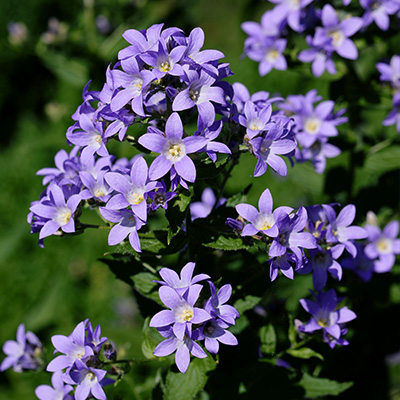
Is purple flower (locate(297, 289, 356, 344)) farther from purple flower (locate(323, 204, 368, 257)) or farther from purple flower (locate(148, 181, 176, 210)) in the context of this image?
purple flower (locate(148, 181, 176, 210))

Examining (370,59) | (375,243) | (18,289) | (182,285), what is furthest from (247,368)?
(18,289)

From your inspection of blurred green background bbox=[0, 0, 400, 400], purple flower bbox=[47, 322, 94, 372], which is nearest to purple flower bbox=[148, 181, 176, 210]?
purple flower bbox=[47, 322, 94, 372]

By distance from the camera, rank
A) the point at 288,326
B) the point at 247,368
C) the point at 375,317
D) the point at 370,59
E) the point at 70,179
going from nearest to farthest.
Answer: the point at 70,179
the point at 247,368
the point at 288,326
the point at 375,317
the point at 370,59

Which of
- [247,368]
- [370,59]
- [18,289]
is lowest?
[18,289]

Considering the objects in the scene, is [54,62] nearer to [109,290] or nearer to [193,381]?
[109,290]

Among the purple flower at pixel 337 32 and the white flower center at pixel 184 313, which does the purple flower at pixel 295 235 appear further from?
the purple flower at pixel 337 32

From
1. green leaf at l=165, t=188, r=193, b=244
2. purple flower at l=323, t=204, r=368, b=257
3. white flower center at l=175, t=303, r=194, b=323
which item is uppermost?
green leaf at l=165, t=188, r=193, b=244
